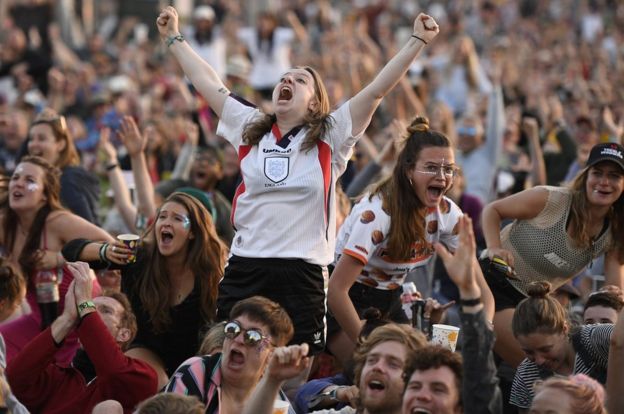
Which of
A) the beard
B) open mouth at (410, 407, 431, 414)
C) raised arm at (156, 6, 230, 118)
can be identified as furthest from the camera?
raised arm at (156, 6, 230, 118)

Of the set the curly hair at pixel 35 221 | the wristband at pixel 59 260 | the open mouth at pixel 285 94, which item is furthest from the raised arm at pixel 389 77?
the curly hair at pixel 35 221

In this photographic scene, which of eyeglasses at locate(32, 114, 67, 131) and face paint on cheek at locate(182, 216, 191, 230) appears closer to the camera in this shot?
face paint on cheek at locate(182, 216, 191, 230)

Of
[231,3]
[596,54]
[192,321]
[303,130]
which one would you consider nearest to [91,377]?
[192,321]

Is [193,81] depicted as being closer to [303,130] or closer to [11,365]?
[303,130]

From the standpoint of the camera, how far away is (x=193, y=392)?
17.5 ft

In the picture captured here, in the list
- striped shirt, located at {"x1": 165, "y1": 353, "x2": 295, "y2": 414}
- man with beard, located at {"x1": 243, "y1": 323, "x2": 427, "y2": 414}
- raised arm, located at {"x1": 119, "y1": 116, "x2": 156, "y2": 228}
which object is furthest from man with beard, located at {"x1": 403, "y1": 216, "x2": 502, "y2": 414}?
raised arm, located at {"x1": 119, "y1": 116, "x2": 156, "y2": 228}

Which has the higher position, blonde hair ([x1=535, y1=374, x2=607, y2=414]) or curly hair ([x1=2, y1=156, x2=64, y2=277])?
curly hair ([x1=2, y1=156, x2=64, y2=277])

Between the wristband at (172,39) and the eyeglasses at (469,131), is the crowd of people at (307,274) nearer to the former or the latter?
the wristband at (172,39)

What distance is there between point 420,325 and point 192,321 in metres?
1.33

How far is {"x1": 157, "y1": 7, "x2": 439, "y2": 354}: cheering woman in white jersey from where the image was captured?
5.89 meters

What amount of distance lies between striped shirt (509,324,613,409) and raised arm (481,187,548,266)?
103cm

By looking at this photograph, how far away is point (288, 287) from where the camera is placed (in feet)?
19.4

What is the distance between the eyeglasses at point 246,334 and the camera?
17.5ft

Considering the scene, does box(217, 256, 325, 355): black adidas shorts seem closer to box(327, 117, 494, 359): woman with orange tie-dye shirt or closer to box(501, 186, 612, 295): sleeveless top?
box(327, 117, 494, 359): woman with orange tie-dye shirt
